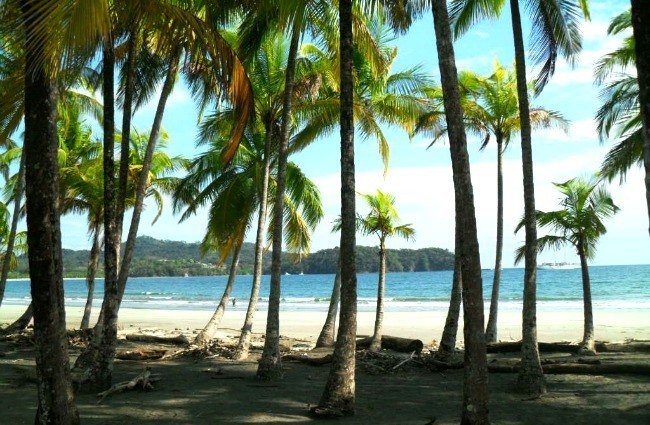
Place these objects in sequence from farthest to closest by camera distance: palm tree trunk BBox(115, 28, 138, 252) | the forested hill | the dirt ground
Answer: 1. the forested hill
2. palm tree trunk BBox(115, 28, 138, 252)
3. the dirt ground

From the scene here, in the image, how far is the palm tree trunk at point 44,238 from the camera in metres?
5.49

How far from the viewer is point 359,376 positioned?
37.4 feet

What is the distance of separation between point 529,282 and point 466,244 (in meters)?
3.14

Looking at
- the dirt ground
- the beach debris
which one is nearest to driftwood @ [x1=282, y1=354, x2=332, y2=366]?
the dirt ground

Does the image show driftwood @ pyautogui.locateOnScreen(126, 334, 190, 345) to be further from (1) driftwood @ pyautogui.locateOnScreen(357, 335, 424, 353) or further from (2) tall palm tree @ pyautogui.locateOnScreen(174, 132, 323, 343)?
(1) driftwood @ pyautogui.locateOnScreen(357, 335, 424, 353)

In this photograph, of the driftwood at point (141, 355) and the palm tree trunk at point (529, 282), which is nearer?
the palm tree trunk at point (529, 282)

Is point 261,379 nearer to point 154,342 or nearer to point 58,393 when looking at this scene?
point 58,393

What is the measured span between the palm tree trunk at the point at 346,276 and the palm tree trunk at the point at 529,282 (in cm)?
288

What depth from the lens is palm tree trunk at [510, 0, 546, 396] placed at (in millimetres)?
9094

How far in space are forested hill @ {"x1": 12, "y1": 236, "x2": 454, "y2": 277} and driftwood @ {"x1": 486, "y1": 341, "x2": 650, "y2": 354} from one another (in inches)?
3452

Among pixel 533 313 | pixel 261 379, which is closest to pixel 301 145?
pixel 261 379

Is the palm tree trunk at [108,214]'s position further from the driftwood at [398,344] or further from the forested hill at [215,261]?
the forested hill at [215,261]

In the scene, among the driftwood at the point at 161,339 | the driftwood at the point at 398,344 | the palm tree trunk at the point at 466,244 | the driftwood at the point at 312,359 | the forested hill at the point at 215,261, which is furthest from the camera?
the forested hill at the point at 215,261

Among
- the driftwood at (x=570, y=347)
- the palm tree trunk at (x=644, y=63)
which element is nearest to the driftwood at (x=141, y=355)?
the driftwood at (x=570, y=347)
